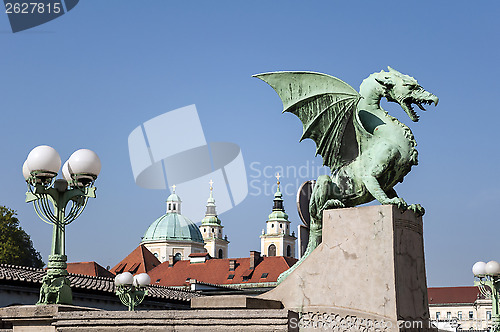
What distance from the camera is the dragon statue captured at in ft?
24.9

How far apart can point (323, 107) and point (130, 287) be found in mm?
11958

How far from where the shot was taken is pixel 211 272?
231ft

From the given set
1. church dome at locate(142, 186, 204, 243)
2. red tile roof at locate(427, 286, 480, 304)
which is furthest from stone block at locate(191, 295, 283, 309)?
church dome at locate(142, 186, 204, 243)

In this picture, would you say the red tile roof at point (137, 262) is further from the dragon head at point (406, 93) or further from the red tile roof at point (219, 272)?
the dragon head at point (406, 93)

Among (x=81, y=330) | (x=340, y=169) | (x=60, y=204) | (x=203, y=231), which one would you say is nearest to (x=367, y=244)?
(x=340, y=169)

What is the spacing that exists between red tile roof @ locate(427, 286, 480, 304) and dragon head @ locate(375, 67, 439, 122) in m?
81.2

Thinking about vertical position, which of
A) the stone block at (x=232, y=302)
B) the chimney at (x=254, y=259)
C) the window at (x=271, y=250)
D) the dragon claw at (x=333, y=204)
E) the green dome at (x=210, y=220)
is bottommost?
the stone block at (x=232, y=302)

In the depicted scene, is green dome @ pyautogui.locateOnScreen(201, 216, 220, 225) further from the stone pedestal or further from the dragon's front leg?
the stone pedestal

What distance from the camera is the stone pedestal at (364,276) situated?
658 cm

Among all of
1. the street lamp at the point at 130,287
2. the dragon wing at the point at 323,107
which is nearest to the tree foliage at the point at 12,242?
the street lamp at the point at 130,287

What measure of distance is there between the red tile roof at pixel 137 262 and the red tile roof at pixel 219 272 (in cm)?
329

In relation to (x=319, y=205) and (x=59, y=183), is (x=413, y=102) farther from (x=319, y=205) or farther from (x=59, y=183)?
(x=59, y=183)

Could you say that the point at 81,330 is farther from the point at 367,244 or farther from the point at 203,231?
the point at 203,231

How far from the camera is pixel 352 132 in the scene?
803 centimetres
